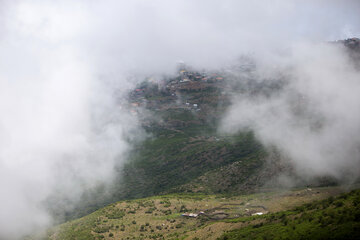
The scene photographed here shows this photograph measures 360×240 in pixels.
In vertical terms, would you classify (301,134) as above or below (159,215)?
above

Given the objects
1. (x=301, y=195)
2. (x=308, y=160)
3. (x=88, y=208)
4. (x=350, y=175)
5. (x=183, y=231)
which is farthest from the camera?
(x=88, y=208)

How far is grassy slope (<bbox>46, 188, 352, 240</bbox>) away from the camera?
65.8 m

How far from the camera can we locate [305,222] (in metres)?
→ 46.8

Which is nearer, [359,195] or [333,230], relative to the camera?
[333,230]

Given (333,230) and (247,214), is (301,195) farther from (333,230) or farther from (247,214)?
(333,230)

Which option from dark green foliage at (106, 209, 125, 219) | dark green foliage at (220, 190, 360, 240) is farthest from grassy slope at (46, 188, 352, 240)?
dark green foliage at (220, 190, 360, 240)

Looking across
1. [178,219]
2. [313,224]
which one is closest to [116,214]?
[178,219]

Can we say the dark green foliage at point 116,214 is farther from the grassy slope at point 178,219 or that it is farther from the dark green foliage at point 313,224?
the dark green foliage at point 313,224

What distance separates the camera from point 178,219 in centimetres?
8475

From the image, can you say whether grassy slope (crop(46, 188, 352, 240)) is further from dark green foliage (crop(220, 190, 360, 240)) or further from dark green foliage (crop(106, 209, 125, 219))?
dark green foliage (crop(220, 190, 360, 240))

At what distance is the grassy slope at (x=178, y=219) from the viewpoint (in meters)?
65.8

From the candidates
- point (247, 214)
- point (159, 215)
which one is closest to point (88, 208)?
point (159, 215)

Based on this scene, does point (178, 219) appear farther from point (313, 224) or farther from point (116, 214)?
point (313, 224)

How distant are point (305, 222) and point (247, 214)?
2960 cm
